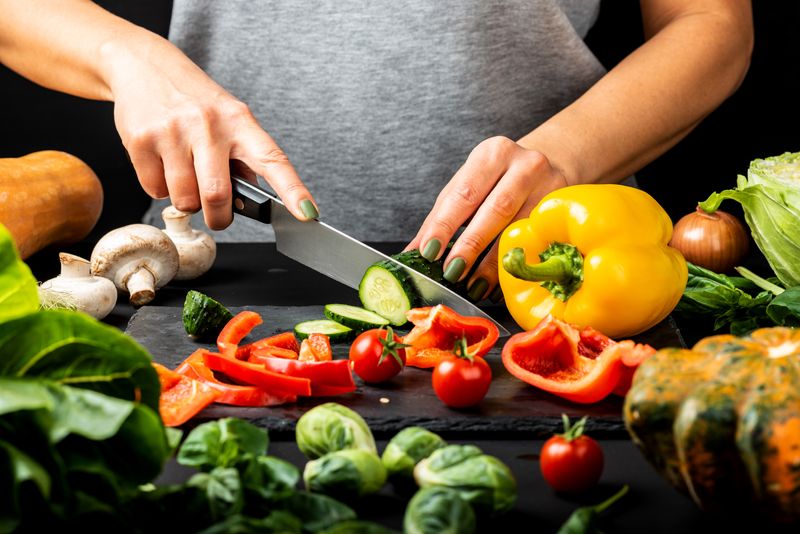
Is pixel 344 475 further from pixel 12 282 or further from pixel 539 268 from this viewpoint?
pixel 539 268

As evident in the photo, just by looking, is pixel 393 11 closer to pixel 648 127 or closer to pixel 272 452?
pixel 648 127

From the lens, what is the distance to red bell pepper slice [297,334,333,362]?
1990mm

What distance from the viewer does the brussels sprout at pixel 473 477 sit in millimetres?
1345

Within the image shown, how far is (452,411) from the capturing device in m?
1.81

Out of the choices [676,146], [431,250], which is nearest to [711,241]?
[431,250]

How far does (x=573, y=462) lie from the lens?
4.69ft

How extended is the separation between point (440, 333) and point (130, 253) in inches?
34.6

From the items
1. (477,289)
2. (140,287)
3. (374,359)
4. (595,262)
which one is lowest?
(140,287)

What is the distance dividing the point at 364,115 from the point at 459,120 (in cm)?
31

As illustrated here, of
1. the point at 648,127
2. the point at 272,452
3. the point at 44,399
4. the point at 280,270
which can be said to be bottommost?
the point at 280,270

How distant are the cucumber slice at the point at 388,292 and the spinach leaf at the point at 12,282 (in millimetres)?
1049

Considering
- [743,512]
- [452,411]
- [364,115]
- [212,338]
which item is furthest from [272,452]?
[364,115]

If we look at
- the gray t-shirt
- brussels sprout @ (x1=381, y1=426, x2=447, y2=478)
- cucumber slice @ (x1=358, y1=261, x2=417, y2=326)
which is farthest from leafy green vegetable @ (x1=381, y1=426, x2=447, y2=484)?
the gray t-shirt

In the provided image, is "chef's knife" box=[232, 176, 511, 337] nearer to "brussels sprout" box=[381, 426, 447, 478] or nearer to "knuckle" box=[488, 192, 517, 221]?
"knuckle" box=[488, 192, 517, 221]
